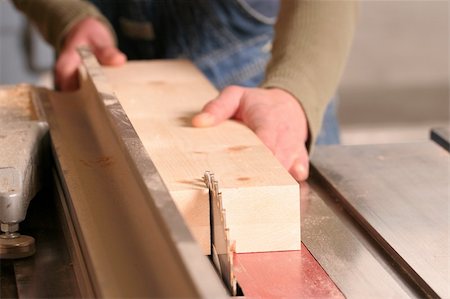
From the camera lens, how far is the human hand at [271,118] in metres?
1.35

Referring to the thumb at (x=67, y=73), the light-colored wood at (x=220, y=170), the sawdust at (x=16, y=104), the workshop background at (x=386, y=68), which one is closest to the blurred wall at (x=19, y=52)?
the workshop background at (x=386, y=68)

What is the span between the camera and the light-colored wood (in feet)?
3.54

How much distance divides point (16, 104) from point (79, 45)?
1.05ft

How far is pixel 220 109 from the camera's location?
1.36m

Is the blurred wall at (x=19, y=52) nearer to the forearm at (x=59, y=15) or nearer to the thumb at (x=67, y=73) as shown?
the forearm at (x=59, y=15)

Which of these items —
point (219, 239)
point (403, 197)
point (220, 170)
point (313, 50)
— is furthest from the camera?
point (313, 50)

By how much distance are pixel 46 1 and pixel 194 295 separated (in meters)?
1.39

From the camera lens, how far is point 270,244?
110cm

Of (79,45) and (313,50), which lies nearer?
(313,50)

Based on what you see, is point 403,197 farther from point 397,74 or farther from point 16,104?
point 397,74

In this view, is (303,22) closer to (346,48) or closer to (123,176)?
(346,48)

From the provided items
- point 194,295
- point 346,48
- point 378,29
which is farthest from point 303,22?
point 378,29

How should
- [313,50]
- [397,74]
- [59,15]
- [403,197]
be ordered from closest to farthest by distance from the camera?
[403,197]
[313,50]
[59,15]
[397,74]

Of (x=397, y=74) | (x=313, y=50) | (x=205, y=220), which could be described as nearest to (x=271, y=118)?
(x=313, y=50)
